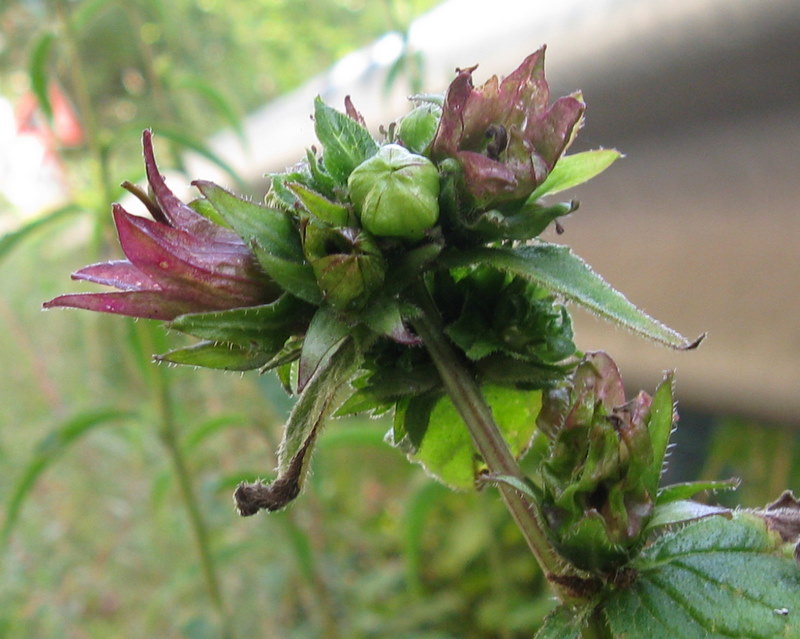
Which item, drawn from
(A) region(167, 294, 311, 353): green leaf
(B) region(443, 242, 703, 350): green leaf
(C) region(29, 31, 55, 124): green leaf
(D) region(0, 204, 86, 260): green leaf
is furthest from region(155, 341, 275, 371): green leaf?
(C) region(29, 31, 55, 124): green leaf

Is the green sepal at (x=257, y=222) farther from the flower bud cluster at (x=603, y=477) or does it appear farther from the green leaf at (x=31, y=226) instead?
the green leaf at (x=31, y=226)

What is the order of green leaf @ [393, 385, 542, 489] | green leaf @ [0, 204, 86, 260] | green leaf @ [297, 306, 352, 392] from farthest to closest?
green leaf @ [0, 204, 86, 260]
green leaf @ [393, 385, 542, 489]
green leaf @ [297, 306, 352, 392]

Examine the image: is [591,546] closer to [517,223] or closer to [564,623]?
[564,623]

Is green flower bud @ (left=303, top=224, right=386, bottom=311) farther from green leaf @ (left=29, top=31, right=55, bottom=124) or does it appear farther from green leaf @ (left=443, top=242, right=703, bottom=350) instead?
green leaf @ (left=29, top=31, right=55, bottom=124)

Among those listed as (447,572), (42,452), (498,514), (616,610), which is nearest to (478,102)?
(616,610)

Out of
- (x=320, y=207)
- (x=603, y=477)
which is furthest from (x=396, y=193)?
(x=603, y=477)

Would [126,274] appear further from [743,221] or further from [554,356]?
[743,221]

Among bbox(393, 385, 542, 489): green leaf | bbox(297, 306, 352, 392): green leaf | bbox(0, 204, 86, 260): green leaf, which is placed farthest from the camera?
bbox(0, 204, 86, 260): green leaf
